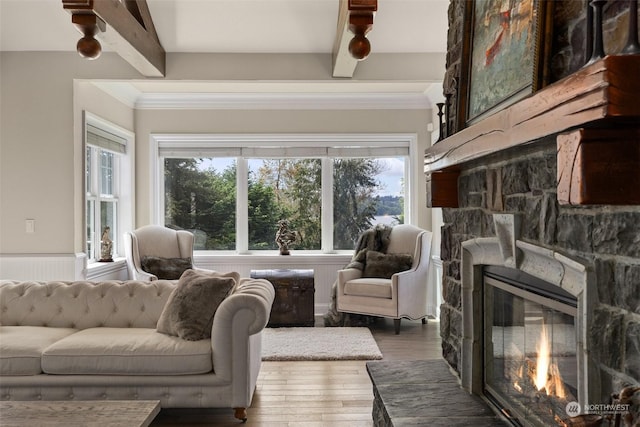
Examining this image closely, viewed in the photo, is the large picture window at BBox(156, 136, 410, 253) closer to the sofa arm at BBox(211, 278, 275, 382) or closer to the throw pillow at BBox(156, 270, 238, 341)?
the throw pillow at BBox(156, 270, 238, 341)

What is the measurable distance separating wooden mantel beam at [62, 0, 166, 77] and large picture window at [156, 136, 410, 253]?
Answer: 7.15 ft

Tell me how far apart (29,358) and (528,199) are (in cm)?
277

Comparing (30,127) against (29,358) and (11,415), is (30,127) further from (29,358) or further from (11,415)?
(11,415)

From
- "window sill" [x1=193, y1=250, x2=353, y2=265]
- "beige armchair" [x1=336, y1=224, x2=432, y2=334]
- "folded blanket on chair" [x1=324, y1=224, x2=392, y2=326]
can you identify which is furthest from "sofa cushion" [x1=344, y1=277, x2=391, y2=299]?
"window sill" [x1=193, y1=250, x2=353, y2=265]

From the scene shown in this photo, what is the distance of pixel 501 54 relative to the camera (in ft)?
7.07

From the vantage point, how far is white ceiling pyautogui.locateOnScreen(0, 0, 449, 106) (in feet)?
13.7

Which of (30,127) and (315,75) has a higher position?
(315,75)

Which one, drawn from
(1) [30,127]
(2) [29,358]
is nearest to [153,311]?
(2) [29,358]

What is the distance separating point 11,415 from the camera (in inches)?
87.0

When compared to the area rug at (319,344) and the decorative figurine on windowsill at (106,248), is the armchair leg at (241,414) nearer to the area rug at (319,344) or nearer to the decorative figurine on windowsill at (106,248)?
the area rug at (319,344)

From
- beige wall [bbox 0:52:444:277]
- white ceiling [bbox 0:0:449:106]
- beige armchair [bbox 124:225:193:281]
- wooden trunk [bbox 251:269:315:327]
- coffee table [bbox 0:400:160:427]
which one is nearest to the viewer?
coffee table [bbox 0:400:160:427]

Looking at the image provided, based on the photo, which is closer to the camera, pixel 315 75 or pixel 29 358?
pixel 29 358

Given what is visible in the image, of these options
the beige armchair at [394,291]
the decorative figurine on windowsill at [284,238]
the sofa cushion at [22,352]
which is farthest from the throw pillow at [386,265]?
the sofa cushion at [22,352]

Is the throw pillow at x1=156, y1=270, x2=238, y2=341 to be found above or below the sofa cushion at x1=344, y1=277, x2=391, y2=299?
above
